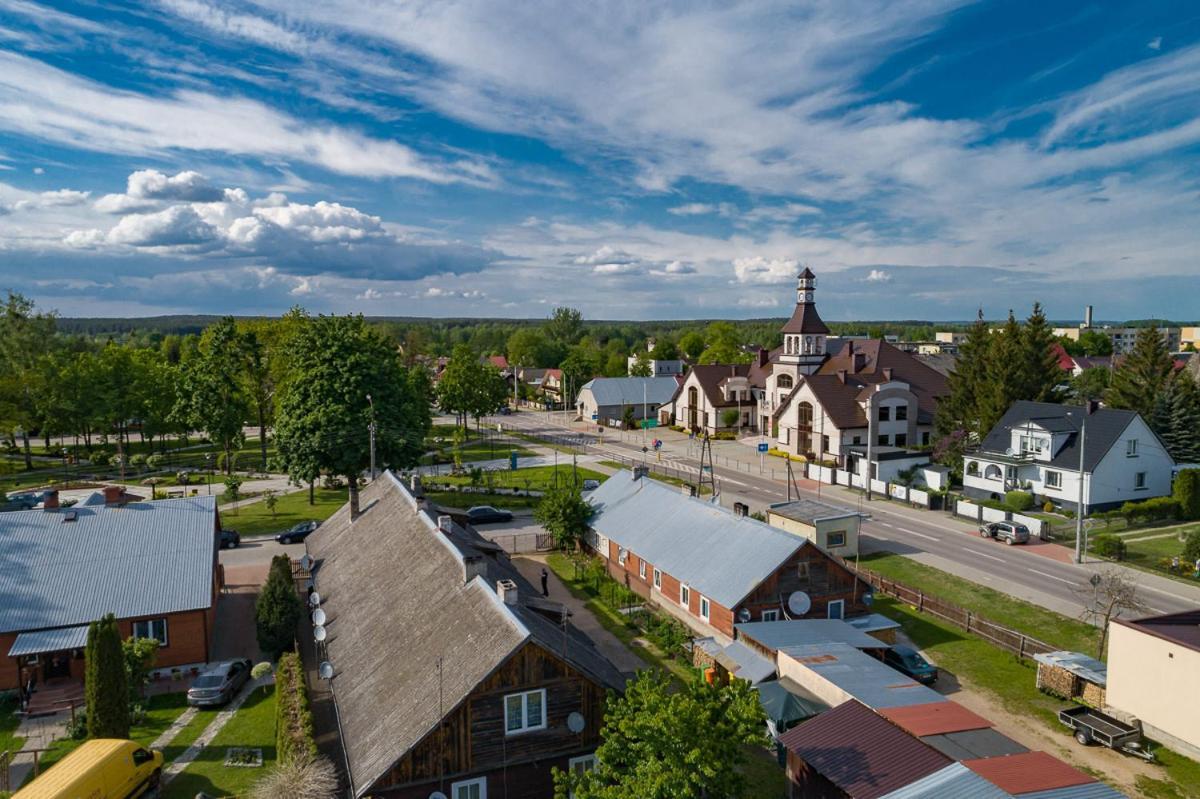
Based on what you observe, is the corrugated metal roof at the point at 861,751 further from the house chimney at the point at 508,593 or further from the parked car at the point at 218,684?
the parked car at the point at 218,684

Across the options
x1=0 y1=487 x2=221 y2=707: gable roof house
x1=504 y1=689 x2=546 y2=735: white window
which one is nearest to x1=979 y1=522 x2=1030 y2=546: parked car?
x1=504 y1=689 x2=546 y2=735: white window

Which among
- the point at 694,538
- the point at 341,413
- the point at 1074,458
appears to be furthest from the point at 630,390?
the point at 694,538

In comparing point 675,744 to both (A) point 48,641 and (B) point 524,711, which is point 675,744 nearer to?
(B) point 524,711

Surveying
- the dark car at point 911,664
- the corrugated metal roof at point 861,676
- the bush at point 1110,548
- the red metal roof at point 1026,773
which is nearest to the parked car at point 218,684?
the corrugated metal roof at point 861,676

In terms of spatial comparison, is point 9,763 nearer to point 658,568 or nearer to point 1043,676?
point 658,568

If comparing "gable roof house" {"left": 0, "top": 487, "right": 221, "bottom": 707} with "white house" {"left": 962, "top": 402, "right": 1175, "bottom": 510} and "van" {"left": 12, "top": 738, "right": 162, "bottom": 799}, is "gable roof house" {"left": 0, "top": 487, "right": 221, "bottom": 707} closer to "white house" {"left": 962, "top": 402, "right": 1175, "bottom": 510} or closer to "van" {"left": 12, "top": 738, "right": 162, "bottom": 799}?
"van" {"left": 12, "top": 738, "right": 162, "bottom": 799}
